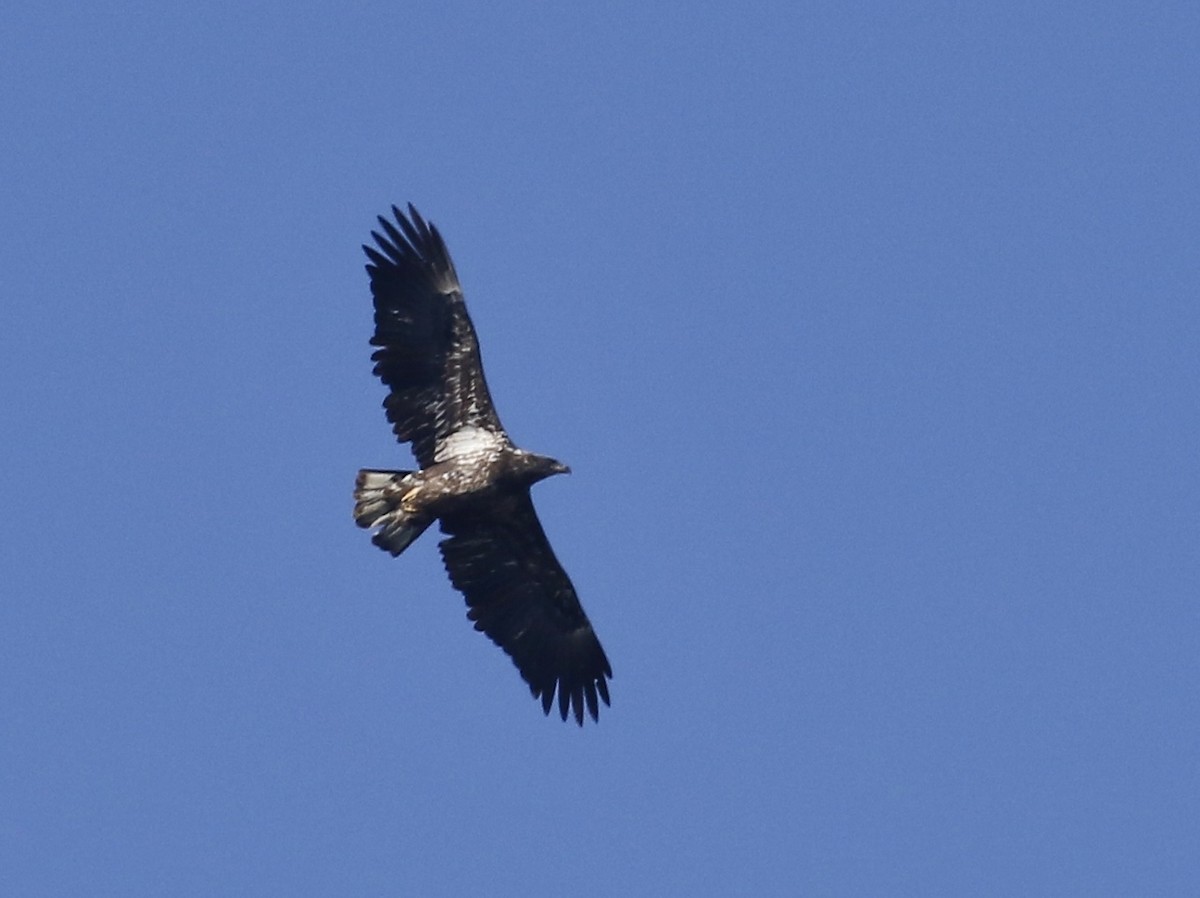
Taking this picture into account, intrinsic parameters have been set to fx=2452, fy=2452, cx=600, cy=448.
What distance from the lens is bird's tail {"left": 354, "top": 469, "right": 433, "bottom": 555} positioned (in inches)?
1141

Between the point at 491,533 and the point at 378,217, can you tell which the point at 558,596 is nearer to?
the point at 491,533

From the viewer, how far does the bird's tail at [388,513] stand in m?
29.0

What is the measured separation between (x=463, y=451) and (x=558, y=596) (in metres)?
2.58

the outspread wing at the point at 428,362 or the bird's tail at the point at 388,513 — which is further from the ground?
the outspread wing at the point at 428,362

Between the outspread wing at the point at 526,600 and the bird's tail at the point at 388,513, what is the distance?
0.61m

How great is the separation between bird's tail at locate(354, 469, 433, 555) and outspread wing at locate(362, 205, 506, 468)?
47cm

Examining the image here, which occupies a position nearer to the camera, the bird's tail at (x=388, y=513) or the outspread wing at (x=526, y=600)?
the bird's tail at (x=388, y=513)

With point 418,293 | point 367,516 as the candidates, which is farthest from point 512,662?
point 418,293

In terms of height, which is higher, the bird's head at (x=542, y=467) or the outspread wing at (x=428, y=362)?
the outspread wing at (x=428, y=362)

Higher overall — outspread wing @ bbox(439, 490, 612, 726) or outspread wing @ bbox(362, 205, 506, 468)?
outspread wing @ bbox(362, 205, 506, 468)

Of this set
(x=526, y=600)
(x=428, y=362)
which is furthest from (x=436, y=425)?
(x=526, y=600)

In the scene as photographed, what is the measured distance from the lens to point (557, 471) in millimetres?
29234

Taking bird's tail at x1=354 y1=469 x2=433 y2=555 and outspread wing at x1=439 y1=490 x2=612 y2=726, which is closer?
bird's tail at x1=354 y1=469 x2=433 y2=555

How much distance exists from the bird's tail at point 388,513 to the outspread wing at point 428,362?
0.47 m
